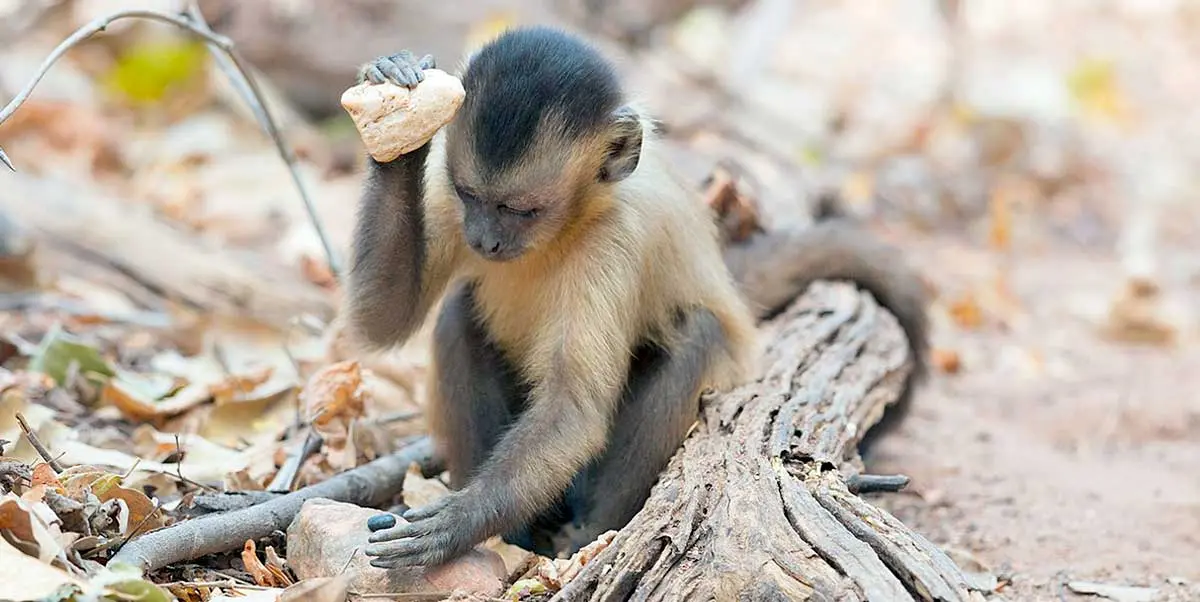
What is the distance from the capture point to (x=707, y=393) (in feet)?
13.1

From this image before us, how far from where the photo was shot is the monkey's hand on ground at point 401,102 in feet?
11.2

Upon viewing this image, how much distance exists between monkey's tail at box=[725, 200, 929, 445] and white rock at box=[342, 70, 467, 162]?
2.13 meters

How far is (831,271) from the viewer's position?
5.46 metres

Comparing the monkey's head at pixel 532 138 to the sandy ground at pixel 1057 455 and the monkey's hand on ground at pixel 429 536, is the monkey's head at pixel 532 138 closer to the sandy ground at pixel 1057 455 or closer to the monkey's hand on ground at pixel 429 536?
the monkey's hand on ground at pixel 429 536

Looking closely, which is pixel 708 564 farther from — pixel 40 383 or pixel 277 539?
pixel 40 383

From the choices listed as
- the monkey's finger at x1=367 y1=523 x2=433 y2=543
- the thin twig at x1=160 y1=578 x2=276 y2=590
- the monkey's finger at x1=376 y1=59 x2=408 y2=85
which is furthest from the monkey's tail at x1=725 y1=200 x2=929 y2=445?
the thin twig at x1=160 y1=578 x2=276 y2=590

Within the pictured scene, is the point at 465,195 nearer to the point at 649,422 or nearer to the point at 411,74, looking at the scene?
the point at 411,74

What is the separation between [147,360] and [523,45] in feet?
8.50

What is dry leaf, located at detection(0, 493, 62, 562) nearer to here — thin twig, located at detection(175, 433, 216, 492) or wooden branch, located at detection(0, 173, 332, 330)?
thin twig, located at detection(175, 433, 216, 492)

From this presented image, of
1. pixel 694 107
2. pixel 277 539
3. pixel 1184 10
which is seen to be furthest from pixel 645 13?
pixel 1184 10

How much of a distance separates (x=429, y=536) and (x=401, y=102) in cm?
118

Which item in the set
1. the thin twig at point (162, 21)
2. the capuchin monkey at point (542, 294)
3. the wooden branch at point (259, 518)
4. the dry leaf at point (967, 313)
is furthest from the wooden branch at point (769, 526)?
the dry leaf at point (967, 313)

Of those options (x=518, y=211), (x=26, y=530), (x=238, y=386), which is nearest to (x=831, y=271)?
(x=518, y=211)

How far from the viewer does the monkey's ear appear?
376 centimetres
